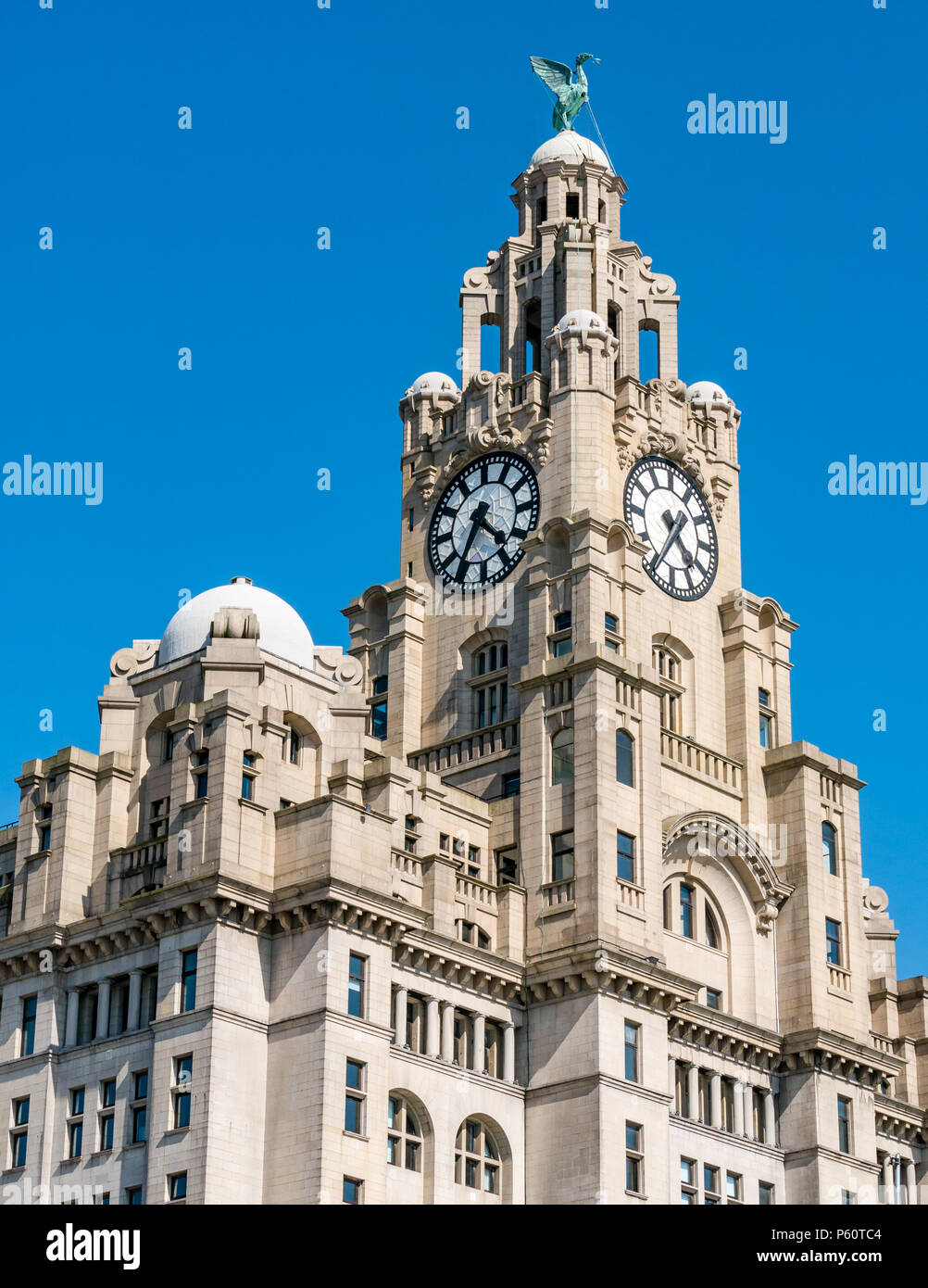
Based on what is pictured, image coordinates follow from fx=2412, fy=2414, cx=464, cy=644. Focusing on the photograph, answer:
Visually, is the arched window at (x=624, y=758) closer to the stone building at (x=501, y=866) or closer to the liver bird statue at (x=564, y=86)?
the stone building at (x=501, y=866)

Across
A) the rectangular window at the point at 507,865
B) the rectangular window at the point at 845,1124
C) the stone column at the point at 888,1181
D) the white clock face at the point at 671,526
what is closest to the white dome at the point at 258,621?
the rectangular window at the point at 507,865

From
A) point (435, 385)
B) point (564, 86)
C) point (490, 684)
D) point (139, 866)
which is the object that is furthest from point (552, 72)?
point (139, 866)

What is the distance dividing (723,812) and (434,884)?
49.1ft

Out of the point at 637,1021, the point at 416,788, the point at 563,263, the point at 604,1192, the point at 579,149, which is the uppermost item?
the point at 579,149

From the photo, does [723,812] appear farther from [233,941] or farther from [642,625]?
[233,941]

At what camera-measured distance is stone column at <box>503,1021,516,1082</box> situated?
3164 inches

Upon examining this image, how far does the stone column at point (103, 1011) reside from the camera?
77250mm

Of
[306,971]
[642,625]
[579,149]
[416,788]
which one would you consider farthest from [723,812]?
[579,149]

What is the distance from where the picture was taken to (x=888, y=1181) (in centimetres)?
9181

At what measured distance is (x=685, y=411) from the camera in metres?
97.5

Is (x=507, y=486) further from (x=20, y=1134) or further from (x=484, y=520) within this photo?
(x=20, y=1134)

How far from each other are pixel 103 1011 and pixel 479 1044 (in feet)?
40.6

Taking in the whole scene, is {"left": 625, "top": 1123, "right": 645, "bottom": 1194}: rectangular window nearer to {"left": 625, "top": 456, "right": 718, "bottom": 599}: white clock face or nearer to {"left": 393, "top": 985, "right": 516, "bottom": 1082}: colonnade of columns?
{"left": 393, "top": 985, "right": 516, "bottom": 1082}: colonnade of columns

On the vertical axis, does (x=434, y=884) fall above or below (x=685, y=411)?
below
